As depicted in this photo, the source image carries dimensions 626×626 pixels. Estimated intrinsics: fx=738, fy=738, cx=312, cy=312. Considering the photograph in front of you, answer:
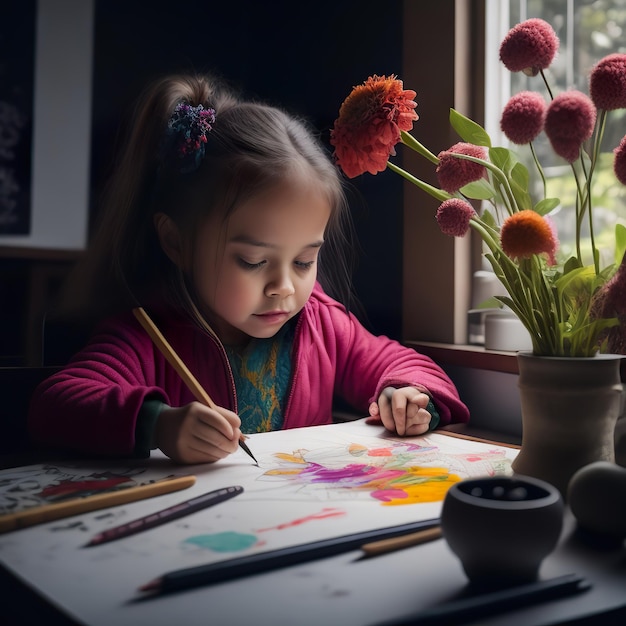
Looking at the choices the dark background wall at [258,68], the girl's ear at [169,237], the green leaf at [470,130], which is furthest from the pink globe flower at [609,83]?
the dark background wall at [258,68]

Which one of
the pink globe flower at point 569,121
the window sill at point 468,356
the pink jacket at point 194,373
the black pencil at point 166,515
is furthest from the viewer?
the window sill at point 468,356

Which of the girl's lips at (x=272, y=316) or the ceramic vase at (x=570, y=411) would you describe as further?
the girl's lips at (x=272, y=316)

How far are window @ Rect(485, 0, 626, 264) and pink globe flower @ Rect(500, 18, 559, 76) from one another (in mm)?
414

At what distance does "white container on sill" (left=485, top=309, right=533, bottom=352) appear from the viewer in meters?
1.20

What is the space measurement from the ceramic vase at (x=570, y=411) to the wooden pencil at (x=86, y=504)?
1.10 feet

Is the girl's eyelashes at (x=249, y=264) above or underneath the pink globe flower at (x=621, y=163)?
underneath

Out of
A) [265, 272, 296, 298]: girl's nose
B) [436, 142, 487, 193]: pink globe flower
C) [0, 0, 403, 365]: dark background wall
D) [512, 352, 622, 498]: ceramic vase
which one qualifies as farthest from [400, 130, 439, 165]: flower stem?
[0, 0, 403, 365]: dark background wall

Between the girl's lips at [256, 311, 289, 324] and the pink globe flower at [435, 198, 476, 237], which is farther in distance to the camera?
the girl's lips at [256, 311, 289, 324]

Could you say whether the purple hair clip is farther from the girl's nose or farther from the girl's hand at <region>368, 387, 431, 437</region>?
the girl's hand at <region>368, 387, 431, 437</region>

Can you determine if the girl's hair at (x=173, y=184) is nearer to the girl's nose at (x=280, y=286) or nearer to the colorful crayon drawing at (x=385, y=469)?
the girl's nose at (x=280, y=286)

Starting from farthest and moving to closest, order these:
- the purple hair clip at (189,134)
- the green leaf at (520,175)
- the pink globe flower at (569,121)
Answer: the purple hair clip at (189,134) < the green leaf at (520,175) < the pink globe flower at (569,121)

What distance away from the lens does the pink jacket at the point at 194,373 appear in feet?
2.84

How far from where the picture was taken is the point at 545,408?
2.29 ft

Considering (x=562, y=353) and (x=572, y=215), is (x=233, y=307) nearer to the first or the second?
(x=562, y=353)
